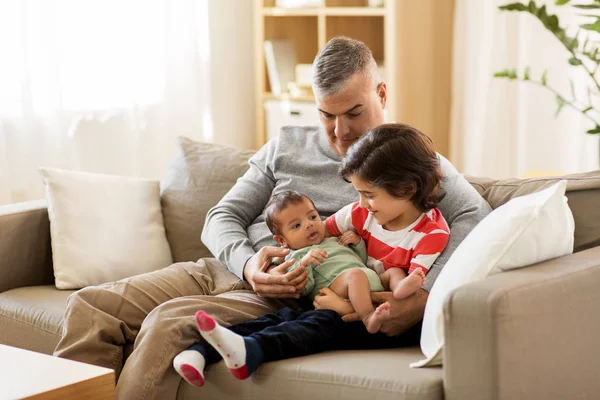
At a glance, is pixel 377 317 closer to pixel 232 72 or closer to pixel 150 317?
pixel 150 317

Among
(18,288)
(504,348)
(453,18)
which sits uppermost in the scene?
(453,18)

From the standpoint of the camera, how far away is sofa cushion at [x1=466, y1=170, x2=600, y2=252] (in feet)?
6.68

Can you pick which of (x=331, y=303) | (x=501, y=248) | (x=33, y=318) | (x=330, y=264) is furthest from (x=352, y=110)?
(x=33, y=318)

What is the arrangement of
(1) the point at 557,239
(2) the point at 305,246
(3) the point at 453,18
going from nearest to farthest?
(1) the point at 557,239
(2) the point at 305,246
(3) the point at 453,18

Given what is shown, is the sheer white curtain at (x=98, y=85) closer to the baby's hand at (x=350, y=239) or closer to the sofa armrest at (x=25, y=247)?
the sofa armrest at (x=25, y=247)

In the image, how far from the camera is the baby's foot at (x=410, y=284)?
6.06 feet

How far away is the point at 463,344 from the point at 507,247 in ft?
0.81

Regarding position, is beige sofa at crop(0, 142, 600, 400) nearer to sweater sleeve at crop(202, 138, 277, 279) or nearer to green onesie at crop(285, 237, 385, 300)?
green onesie at crop(285, 237, 385, 300)

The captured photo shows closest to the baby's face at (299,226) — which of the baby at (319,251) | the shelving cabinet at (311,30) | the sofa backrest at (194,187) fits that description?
the baby at (319,251)

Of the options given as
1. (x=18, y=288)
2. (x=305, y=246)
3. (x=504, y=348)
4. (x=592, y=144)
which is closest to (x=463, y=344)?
(x=504, y=348)

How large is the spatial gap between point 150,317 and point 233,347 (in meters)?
0.30

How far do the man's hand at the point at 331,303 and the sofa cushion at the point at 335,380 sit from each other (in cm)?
10

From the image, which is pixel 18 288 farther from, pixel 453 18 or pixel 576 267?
pixel 453 18

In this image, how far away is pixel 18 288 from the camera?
2557 millimetres
